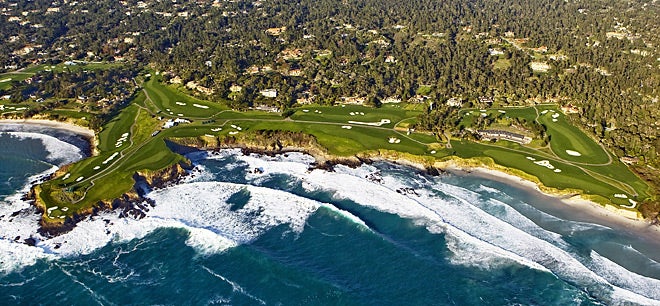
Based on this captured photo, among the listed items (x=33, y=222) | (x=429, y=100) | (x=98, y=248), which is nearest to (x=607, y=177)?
(x=429, y=100)

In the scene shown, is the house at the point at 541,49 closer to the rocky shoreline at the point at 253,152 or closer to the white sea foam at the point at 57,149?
the rocky shoreline at the point at 253,152

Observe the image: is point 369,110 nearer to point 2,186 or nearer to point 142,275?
point 142,275

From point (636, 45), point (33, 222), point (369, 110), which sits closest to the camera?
point (33, 222)

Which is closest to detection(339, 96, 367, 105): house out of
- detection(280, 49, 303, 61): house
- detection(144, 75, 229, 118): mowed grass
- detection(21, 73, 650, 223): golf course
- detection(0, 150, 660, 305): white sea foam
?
detection(21, 73, 650, 223): golf course

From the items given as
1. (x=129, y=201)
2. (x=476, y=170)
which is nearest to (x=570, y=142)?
(x=476, y=170)

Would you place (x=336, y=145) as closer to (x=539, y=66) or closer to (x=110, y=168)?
(x=110, y=168)

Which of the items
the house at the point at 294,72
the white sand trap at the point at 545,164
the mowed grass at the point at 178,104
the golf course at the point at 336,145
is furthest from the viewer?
the house at the point at 294,72

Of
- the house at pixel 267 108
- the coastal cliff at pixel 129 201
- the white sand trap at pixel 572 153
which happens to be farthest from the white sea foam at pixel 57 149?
the white sand trap at pixel 572 153
